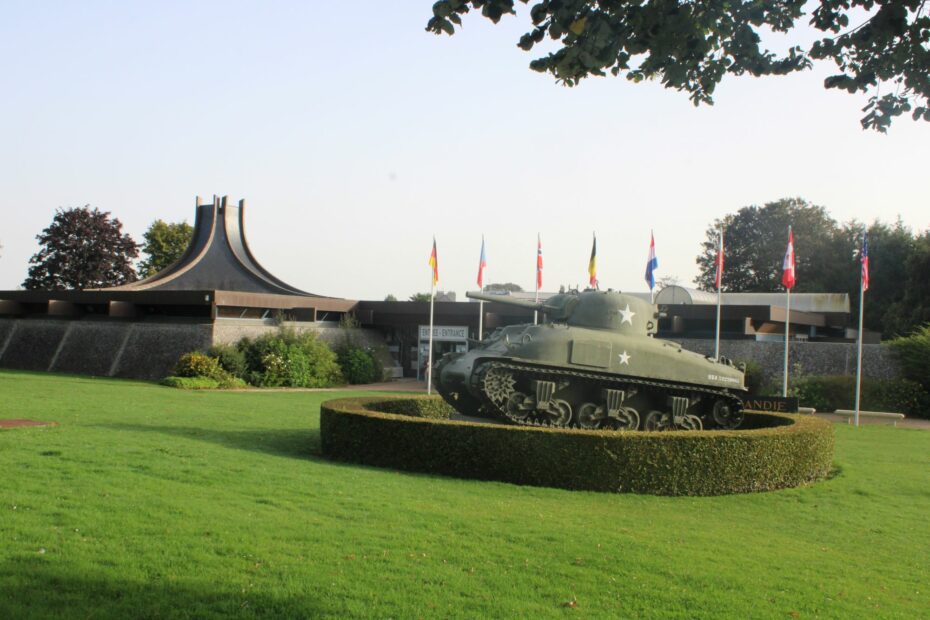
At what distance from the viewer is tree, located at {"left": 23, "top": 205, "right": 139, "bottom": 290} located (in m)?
57.0

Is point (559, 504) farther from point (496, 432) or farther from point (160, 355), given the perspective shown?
point (160, 355)

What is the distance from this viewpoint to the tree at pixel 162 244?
62875 millimetres

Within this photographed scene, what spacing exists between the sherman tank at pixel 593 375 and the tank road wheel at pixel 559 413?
2cm

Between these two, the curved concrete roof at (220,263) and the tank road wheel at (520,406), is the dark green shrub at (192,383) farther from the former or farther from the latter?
the tank road wheel at (520,406)

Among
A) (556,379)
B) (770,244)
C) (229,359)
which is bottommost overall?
(229,359)

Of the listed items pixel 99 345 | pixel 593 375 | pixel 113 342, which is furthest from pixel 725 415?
pixel 99 345

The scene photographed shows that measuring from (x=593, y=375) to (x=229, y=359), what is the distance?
66.6 ft

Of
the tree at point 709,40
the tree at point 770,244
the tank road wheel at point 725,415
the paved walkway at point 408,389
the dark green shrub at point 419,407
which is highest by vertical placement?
the tree at point 770,244

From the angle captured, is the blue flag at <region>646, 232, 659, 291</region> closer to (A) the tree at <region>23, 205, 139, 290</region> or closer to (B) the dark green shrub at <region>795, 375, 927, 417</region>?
(B) the dark green shrub at <region>795, 375, 927, 417</region>

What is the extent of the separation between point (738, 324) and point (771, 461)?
23830mm

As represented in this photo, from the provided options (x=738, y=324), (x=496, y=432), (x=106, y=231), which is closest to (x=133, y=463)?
(x=496, y=432)

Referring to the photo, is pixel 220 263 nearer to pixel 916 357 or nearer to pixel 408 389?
pixel 408 389

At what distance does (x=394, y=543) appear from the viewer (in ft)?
28.1

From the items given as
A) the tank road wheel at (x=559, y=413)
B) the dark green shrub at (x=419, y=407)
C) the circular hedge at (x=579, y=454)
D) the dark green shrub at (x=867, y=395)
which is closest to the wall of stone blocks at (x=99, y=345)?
the dark green shrub at (x=419, y=407)
